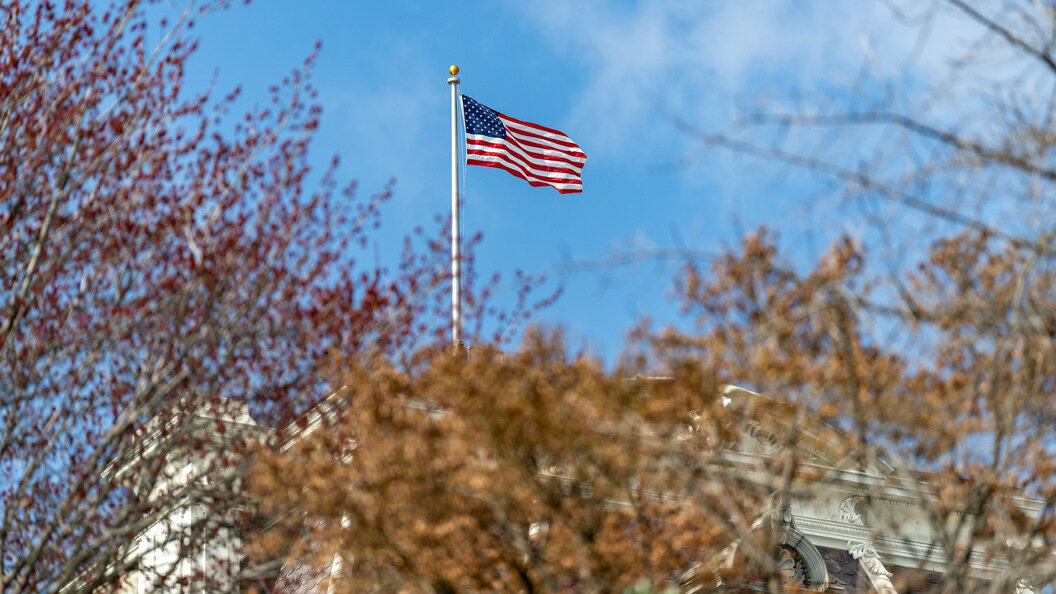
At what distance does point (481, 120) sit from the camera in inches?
897

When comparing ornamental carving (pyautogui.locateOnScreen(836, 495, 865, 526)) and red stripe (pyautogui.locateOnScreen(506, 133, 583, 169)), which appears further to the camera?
ornamental carving (pyautogui.locateOnScreen(836, 495, 865, 526))

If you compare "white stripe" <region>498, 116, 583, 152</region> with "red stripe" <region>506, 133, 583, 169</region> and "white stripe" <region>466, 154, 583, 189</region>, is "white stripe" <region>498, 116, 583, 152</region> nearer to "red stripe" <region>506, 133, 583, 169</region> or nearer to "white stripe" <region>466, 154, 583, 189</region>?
"red stripe" <region>506, 133, 583, 169</region>

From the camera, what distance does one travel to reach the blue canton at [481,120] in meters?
22.7

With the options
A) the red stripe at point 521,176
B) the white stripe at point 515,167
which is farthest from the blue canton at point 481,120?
the red stripe at point 521,176

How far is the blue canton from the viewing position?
2267 centimetres

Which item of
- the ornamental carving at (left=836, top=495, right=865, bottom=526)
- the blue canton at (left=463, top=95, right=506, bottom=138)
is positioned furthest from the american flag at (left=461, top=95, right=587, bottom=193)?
the ornamental carving at (left=836, top=495, right=865, bottom=526)

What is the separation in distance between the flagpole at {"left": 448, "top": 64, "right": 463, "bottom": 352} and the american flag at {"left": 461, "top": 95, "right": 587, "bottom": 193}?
393mm

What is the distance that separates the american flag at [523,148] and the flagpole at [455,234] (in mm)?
393

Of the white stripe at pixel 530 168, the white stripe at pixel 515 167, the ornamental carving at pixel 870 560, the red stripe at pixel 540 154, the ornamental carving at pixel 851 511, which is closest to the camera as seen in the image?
the white stripe at pixel 515 167

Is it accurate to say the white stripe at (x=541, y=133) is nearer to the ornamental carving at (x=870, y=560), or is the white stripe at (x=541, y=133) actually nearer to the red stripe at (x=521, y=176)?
the red stripe at (x=521, y=176)

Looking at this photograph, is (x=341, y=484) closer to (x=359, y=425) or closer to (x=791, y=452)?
(x=359, y=425)

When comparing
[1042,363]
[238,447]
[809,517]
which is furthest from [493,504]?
[809,517]

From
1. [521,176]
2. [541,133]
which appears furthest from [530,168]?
[541,133]

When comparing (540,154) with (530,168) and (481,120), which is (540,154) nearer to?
(530,168)
